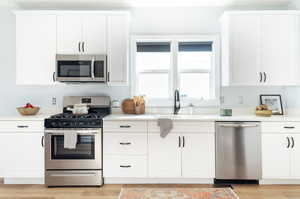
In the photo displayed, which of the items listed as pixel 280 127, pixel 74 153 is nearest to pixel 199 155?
pixel 280 127

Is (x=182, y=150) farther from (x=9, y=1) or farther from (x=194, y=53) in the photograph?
(x=9, y=1)

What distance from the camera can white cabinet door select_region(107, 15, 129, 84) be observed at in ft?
12.1

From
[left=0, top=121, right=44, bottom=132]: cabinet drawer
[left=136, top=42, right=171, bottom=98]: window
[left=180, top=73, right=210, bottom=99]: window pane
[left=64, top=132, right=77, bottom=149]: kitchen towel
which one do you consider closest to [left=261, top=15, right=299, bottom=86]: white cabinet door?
[left=180, top=73, right=210, bottom=99]: window pane

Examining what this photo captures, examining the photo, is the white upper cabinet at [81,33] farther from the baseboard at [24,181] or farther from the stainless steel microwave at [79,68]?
the baseboard at [24,181]

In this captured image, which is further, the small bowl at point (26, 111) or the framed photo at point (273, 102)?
the framed photo at point (273, 102)

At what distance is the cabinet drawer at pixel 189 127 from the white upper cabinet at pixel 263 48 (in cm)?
72

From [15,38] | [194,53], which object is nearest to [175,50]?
[194,53]

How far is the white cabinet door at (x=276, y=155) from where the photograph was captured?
331cm

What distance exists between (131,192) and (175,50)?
2.19 metres

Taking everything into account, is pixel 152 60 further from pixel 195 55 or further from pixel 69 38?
pixel 69 38

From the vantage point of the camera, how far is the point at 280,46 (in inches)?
141

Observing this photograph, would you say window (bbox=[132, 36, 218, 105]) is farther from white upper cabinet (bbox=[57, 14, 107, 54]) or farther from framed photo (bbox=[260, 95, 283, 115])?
framed photo (bbox=[260, 95, 283, 115])

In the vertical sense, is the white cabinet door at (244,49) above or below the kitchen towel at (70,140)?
above

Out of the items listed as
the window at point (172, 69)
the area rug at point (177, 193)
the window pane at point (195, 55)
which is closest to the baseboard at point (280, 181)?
the area rug at point (177, 193)
